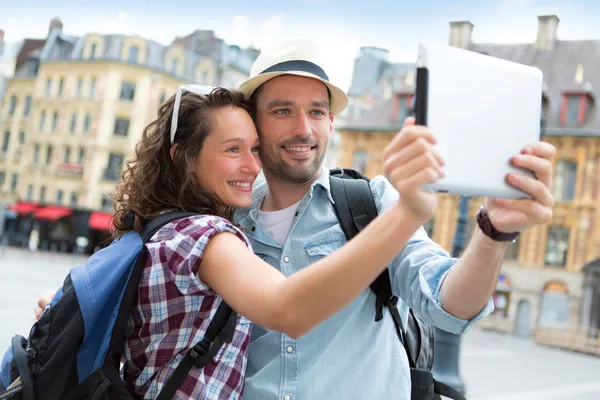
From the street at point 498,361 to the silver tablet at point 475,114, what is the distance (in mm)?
6344

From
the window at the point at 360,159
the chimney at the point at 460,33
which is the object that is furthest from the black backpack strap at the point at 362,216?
the chimney at the point at 460,33

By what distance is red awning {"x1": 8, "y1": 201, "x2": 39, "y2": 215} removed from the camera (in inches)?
1330

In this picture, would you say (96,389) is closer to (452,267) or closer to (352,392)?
(352,392)

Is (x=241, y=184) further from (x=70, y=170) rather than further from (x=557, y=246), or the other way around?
(x=70, y=170)

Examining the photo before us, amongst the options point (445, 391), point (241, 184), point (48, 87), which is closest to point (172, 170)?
point (241, 184)

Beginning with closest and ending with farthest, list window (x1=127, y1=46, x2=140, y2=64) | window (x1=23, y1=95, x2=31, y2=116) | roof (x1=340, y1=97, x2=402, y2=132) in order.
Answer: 1. roof (x1=340, y1=97, x2=402, y2=132)
2. window (x1=127, y1=46, x2=140, y2=64)
3. window (x1=23, y1=95, x2=31, y2=116)

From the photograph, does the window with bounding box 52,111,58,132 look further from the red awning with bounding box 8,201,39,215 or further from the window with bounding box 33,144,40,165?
the red awning with bounding box 8,201,39,215

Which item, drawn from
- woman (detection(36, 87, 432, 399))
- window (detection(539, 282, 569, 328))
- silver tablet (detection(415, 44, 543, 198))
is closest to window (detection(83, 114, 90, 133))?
window (detection(539, 282, 569, 328))

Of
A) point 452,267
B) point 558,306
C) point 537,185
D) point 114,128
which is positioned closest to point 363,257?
point 537,185

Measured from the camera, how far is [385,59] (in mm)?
41688

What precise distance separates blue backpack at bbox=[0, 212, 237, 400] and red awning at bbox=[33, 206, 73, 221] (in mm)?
33077

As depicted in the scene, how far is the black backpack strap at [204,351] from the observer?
1.63m

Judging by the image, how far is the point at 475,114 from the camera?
4.06 feet

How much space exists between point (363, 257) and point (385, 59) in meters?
41.6
